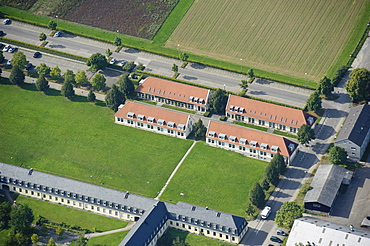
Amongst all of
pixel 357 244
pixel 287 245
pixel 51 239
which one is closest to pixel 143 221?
pixel 51 239

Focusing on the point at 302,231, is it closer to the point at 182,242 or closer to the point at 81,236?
the point at 182,242

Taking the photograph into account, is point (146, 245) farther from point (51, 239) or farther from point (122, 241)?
point (51, 239)

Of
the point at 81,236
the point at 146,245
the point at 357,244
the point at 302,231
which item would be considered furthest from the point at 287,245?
the point at 81,236

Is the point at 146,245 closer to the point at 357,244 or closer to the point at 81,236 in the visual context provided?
the point at 81,236

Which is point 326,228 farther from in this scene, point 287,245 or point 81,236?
point 81,236

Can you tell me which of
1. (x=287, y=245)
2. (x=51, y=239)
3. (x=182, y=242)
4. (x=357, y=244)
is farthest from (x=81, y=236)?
(x=357, y=244)

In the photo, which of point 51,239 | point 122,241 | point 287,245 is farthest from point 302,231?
point 51,239
